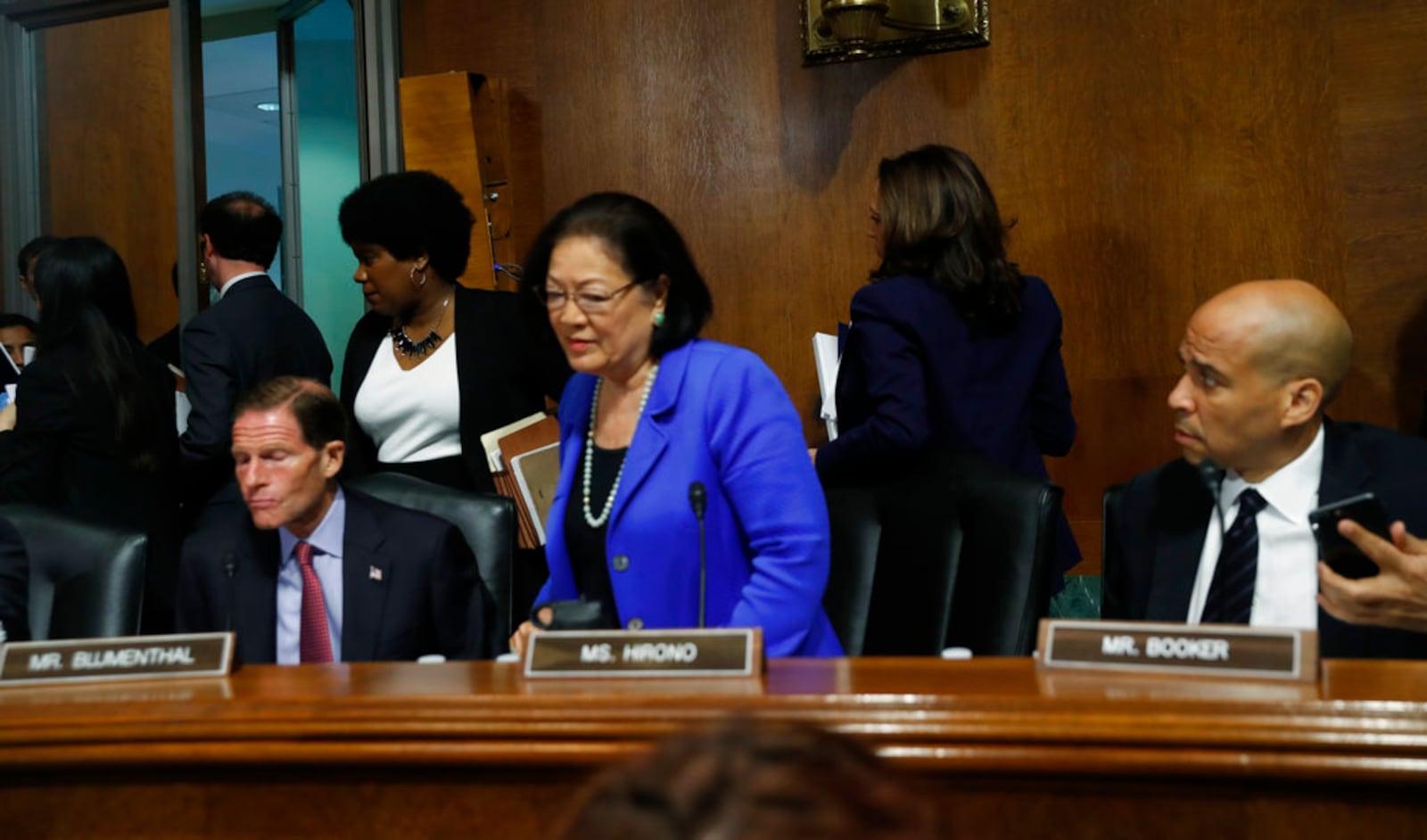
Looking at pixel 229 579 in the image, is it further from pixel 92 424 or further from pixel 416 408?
pixel 92 424

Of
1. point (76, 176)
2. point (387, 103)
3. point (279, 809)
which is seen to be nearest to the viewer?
point (279, 809)

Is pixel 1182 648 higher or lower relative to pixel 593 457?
lower

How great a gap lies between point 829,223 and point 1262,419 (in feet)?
8.69

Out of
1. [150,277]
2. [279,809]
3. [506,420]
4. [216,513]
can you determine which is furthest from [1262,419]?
[150,277]

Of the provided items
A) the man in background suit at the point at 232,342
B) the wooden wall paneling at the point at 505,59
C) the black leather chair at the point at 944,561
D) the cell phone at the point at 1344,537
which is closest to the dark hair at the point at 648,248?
the black leather chair at the point at 944,561

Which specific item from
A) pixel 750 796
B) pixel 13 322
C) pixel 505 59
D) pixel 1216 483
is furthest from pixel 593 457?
pixel 13 322

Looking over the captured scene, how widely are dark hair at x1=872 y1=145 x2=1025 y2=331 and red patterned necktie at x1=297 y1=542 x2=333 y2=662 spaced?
4.13ft

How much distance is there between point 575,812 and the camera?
0.51m

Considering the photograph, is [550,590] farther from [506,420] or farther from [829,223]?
[829,223]

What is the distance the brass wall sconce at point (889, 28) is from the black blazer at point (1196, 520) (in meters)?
2.44

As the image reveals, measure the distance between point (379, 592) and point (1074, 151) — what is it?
104 inches

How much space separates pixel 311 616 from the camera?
2504 millimetres

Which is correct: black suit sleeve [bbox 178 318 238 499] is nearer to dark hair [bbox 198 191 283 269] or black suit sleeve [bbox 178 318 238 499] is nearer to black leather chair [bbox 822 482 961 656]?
dark hair [bbox 198 191 283 269]

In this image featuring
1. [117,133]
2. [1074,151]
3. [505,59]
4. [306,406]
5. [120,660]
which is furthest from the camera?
[117,133]
